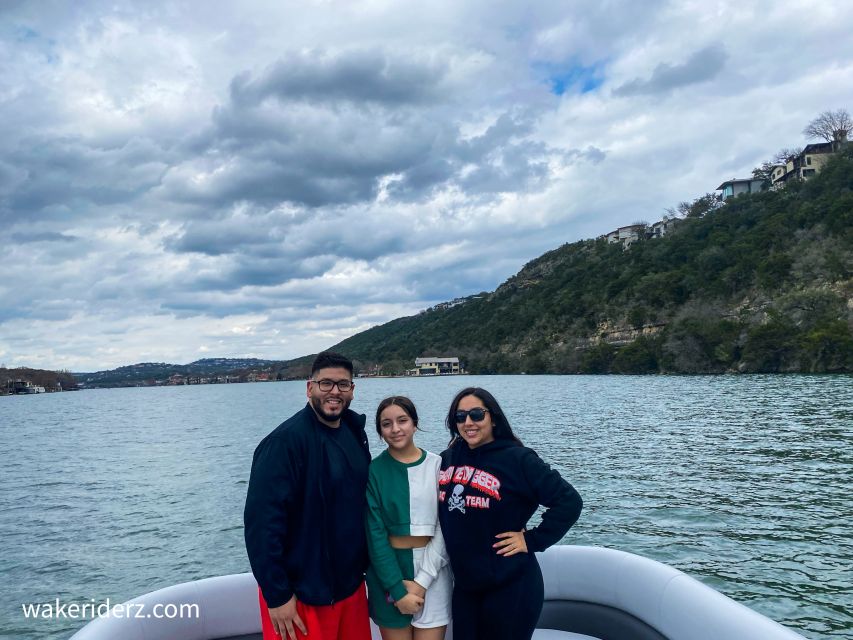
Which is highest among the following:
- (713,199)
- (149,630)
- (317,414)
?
(713,199)

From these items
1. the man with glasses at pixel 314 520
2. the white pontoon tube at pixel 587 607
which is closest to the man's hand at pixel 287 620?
the man with glasses at pixel 314 520

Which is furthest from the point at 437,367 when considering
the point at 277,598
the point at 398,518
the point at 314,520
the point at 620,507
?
the point at 277,598

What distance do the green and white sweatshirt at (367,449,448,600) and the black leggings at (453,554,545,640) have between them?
0.68 ft

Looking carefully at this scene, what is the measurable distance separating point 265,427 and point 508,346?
8011 cm

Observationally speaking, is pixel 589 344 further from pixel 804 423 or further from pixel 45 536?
pixel 45 536

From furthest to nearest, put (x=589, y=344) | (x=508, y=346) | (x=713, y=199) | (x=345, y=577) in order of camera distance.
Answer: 1. (x=508, y=346)
2. (x=713, y=199)
3. (x=589, y=344)
4. (x=345, y=577)

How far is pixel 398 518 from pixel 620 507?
10.7m

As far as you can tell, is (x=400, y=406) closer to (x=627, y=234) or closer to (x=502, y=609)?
(x=502, y=609)

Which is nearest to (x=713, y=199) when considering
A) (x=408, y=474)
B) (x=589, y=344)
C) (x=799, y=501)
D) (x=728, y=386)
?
(x=589, y=344)

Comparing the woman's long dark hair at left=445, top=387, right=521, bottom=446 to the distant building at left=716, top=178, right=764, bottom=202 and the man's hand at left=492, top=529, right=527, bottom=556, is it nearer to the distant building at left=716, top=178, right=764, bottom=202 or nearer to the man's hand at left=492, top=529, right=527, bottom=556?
the man's hand at left=492, top=529, right=527, bottom=556

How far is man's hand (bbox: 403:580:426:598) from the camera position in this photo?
8.89 ft

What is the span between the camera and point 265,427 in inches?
1460

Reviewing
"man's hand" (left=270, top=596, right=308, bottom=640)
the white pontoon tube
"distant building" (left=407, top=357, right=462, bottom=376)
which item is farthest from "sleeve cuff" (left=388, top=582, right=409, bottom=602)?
"distant building" (left=407, top=357, right=462, bottom=376)

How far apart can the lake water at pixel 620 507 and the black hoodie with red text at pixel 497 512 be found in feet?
18.3
